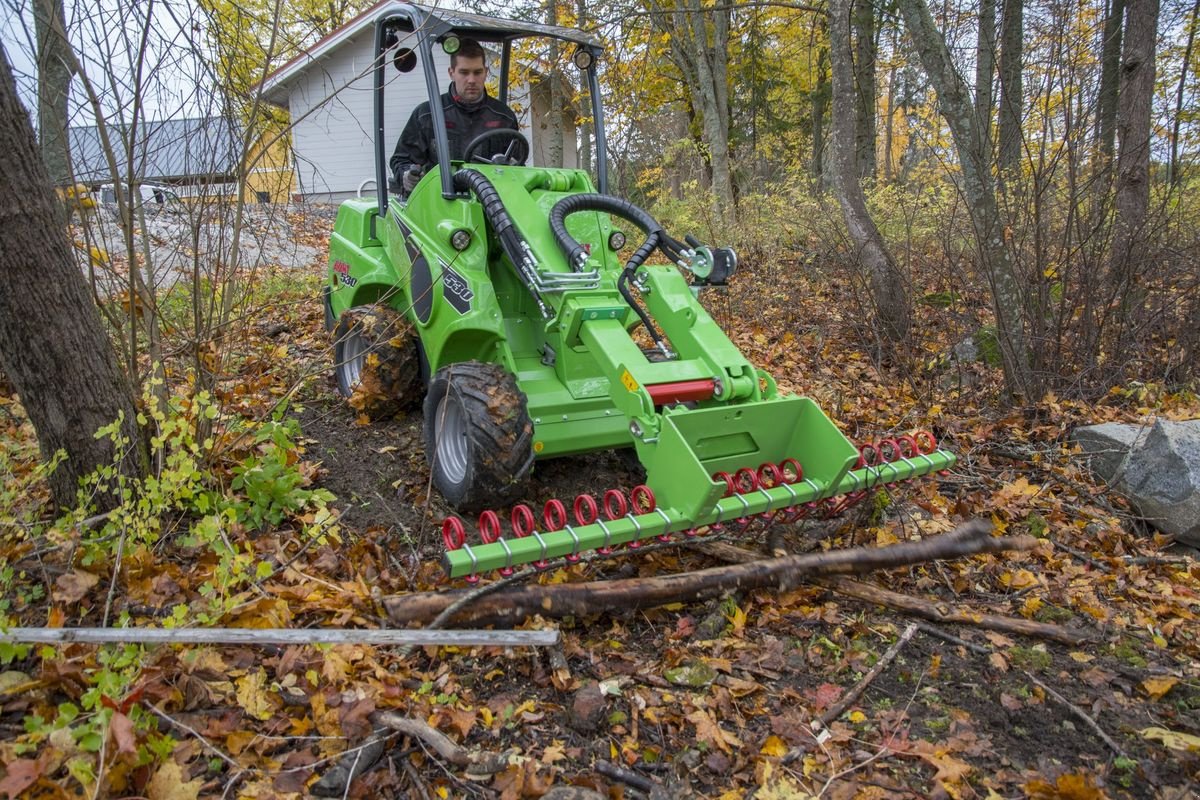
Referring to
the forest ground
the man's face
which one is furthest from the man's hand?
the forest ground

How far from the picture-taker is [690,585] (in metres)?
3.36

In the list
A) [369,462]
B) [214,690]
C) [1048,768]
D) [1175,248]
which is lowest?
[1048,768]

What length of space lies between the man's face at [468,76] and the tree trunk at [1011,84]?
3.64 meters

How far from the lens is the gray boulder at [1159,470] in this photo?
4332 millimetres

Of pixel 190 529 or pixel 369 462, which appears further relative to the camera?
pixel 369 462

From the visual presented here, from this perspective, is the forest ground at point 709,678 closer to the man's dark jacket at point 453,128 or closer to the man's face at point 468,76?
the man's dark jacket at point 453,128

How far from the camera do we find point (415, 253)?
16.0 feet

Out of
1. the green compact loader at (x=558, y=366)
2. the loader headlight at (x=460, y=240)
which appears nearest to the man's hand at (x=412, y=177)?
the green compact loader at (x=558, y=366)

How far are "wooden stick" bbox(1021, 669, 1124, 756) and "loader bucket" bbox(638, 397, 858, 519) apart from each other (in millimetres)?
1125

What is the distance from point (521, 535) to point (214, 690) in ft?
4.10

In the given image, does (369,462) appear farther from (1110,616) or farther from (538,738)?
(1110,616)

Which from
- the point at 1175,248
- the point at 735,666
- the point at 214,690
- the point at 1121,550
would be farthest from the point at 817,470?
the point at 1175,248

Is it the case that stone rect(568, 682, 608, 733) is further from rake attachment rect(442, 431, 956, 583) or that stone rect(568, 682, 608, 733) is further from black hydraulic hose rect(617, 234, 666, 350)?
black hydraulic hose rect(617, 234, 666, 350)

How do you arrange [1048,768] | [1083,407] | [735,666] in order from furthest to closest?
[1083,407] → [735,666] → [1048,768]
